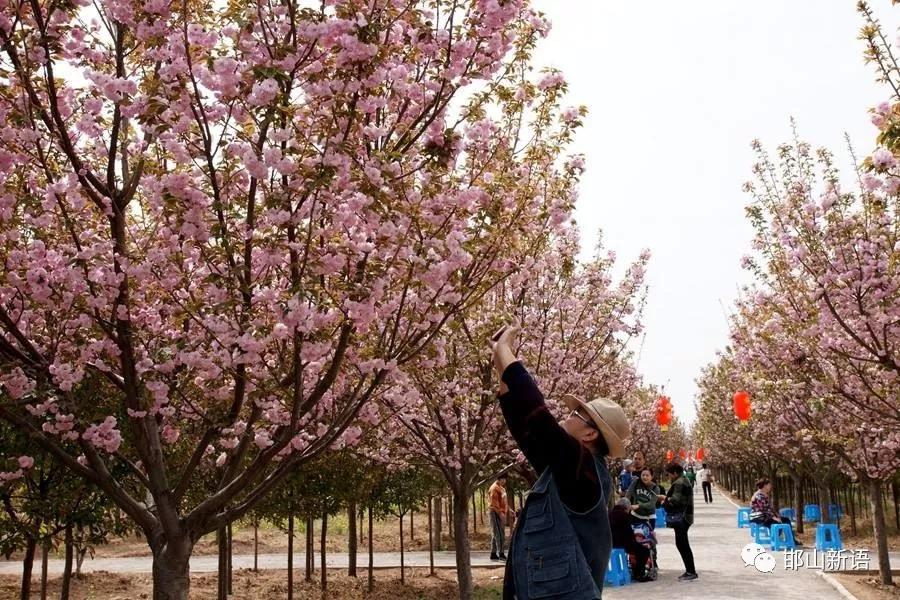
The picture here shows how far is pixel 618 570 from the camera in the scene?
14938 mm

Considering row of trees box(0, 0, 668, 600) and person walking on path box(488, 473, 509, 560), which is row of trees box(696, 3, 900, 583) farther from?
person walking on path box(488, 473, 509, 560)

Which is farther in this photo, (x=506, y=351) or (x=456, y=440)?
(x=456, y=440)

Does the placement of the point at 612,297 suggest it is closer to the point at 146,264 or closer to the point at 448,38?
the point at 448,38

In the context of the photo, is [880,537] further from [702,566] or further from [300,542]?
[300,542]

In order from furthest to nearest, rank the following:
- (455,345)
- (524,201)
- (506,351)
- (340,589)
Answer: (340,589), (455,345), (524,201), (506,351)

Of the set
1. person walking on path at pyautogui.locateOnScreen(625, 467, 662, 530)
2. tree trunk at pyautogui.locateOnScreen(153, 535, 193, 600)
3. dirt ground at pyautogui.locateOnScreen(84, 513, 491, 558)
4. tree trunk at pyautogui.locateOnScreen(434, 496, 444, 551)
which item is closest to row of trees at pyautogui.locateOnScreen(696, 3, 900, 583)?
person walking on path at pyautogui.locateOnScreen(625, 467, 662, 530)

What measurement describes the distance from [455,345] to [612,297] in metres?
4.54

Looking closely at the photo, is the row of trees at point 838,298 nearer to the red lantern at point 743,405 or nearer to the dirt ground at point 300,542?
the red lantern at point 743,405

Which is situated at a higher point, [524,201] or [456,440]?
[524,201]

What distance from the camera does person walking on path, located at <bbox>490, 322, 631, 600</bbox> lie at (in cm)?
363

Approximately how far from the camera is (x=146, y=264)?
550 centimetres

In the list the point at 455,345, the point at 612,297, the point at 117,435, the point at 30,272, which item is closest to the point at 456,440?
the point at 455,345

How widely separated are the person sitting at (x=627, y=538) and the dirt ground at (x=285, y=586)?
2.25 meters

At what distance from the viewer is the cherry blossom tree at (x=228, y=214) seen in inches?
203
